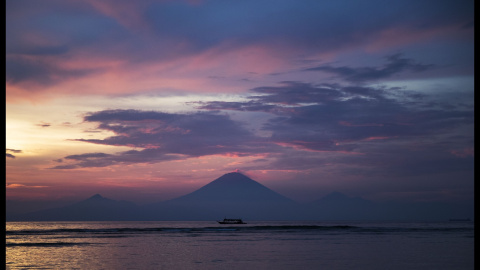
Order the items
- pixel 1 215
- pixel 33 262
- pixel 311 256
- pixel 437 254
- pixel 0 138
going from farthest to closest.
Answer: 1. pixel 437 254
2. pixel 311 256
3. pixel 33 262
4. pixel 0 138
5. pixel 1 215

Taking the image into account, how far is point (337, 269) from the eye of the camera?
2741cm

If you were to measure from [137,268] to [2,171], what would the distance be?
24.1m

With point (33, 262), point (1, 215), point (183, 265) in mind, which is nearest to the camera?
point (1, 215)

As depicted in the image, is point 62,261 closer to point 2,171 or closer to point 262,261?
point 262,261

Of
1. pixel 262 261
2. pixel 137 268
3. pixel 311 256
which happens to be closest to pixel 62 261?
pixel 137 268

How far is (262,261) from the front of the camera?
31.6 meters

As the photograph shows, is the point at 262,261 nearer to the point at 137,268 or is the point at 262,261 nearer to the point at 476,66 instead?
the point at 137,268

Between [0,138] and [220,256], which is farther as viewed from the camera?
[220,256]

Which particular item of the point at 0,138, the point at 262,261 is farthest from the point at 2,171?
the point at 262,261

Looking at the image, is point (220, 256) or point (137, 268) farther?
point (220, 256)

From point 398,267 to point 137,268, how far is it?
16778mm

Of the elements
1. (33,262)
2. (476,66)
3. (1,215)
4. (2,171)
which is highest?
(476,66)

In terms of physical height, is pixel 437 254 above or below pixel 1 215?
below

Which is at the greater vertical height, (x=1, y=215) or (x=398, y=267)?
(x=1, y=215)
